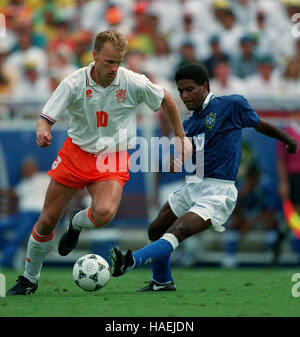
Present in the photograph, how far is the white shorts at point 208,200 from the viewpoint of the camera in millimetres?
6805

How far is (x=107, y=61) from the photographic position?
21.2ft

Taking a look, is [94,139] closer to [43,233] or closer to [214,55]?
[43,233]

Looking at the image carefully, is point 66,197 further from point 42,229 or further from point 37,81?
point 37,81

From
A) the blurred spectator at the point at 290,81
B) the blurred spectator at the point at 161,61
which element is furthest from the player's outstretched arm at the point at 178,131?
the blurred spectator at the point at 161,61

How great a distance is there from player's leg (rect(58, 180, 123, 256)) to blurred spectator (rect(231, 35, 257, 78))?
21.8 ft

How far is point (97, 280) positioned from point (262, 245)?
6.16 m

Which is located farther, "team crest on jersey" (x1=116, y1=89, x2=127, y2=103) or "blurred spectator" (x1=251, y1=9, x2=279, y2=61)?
"blurred spectator" (x1=251, y1=9, x2=279, y2=61)

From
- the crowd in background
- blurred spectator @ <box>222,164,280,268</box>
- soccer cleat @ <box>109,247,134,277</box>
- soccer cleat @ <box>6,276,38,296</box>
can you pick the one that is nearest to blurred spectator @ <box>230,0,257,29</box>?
the crowd in background

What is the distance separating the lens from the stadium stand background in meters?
12.2

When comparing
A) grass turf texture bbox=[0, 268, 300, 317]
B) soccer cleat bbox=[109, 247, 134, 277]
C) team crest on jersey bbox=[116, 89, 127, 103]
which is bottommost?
grass turf texture bbox=[0, 268, 300, 317]

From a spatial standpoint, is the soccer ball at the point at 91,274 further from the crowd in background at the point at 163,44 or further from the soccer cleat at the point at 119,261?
the crowd in background at the point at 163,44

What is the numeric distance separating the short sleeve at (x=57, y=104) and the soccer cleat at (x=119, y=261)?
4.58 feet

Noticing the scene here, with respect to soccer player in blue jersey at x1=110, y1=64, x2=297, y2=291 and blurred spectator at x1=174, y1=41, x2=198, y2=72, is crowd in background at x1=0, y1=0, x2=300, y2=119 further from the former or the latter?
soccer player in blue jersey at x1=110, y1=64, x2=297, y2=291
